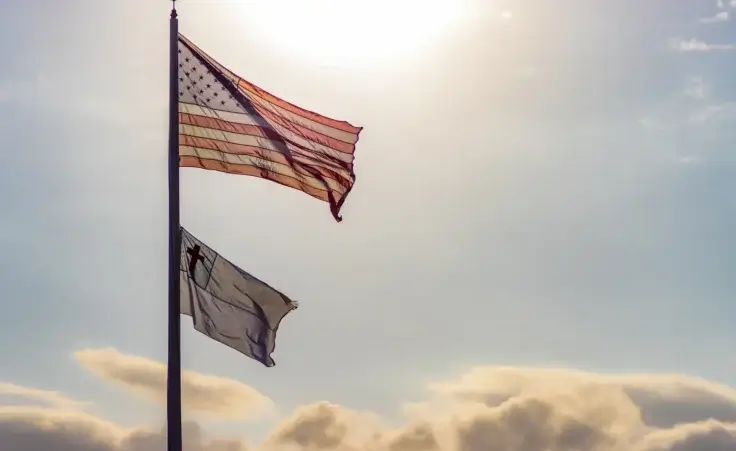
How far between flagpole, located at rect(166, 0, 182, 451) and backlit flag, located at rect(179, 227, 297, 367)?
65.8 inches

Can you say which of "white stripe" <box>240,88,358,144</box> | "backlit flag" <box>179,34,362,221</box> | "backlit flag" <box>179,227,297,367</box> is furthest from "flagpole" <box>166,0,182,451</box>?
"white stripe" <box>240,88,358,144</box>

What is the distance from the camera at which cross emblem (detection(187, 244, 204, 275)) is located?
79.4 feet

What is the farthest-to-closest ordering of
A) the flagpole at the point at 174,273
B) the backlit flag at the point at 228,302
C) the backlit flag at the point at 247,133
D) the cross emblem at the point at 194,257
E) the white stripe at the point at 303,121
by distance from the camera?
the white stripe at the point at 303,121
the backlit flag at the point at 247,133
the backlit flag at the point at 228,302
the cross emblem at the point at 194,257
the flagpole at the point at 174,273

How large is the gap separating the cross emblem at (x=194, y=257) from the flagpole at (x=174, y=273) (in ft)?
4.79

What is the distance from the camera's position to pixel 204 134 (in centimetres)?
2538

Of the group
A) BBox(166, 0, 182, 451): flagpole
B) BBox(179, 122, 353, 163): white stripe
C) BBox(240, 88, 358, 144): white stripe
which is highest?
BBox(240, 88, 358, 144): white stripe

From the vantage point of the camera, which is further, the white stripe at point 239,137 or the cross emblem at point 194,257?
the white stripe at point 239,137

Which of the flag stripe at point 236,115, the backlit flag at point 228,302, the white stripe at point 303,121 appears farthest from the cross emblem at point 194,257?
the white stripe at point 303,121

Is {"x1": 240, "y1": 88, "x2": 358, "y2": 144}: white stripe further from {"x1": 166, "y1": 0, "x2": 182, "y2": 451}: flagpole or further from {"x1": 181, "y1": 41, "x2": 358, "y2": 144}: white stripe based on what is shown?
{"x1": 166, "y1": 0, "x2": 182, "y2": 451}: flagpole

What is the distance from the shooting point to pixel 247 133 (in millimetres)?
25375

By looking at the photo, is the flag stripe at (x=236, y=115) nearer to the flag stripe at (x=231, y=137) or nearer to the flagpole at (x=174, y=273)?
Result: the flag stripe at (x=231, y=137)

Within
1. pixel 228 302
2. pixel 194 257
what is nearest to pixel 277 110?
pixel 194 257

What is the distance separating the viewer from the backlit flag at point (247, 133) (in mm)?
25312

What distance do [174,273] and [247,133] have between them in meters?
4.79
